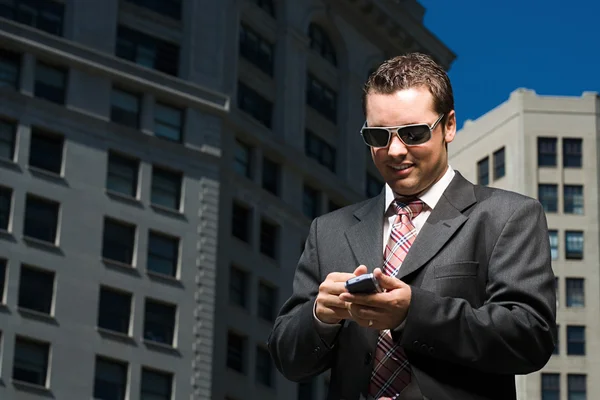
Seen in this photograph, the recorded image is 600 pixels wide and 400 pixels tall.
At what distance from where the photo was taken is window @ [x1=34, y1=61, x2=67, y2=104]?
211ft

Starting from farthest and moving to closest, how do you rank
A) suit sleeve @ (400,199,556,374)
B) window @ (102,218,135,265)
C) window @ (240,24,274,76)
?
1. window @ (240,24,274,76)
2. window @ (102,218,135,265)
3. suit sleeve @ (400,199,556,374)

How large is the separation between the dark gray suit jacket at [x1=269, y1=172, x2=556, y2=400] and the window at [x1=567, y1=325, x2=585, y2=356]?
101580 mm

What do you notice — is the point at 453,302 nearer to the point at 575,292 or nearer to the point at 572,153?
the point at 575,292

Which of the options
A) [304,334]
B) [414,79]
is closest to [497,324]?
[304,334]

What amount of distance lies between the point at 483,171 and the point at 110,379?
5814 cm

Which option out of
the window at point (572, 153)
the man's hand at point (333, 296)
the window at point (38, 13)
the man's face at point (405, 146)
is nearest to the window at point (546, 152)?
the window at point (572, 153)

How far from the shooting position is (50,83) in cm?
6500

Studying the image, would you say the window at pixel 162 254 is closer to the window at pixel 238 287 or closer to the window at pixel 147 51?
the window at pixel 238 287

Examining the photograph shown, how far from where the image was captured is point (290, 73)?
249ft

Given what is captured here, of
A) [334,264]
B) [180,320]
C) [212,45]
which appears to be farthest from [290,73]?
[334,264]

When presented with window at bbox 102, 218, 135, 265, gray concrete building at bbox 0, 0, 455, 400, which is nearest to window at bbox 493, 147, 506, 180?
gray concrete building at bbox 0, 0, 455, 400

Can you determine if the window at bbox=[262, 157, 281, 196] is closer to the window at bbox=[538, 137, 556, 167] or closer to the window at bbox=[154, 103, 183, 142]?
the window at bbox=[154, 103, 183, 142]

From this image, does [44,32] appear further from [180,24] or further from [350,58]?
[350,58]

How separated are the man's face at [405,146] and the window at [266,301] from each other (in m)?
63.6
